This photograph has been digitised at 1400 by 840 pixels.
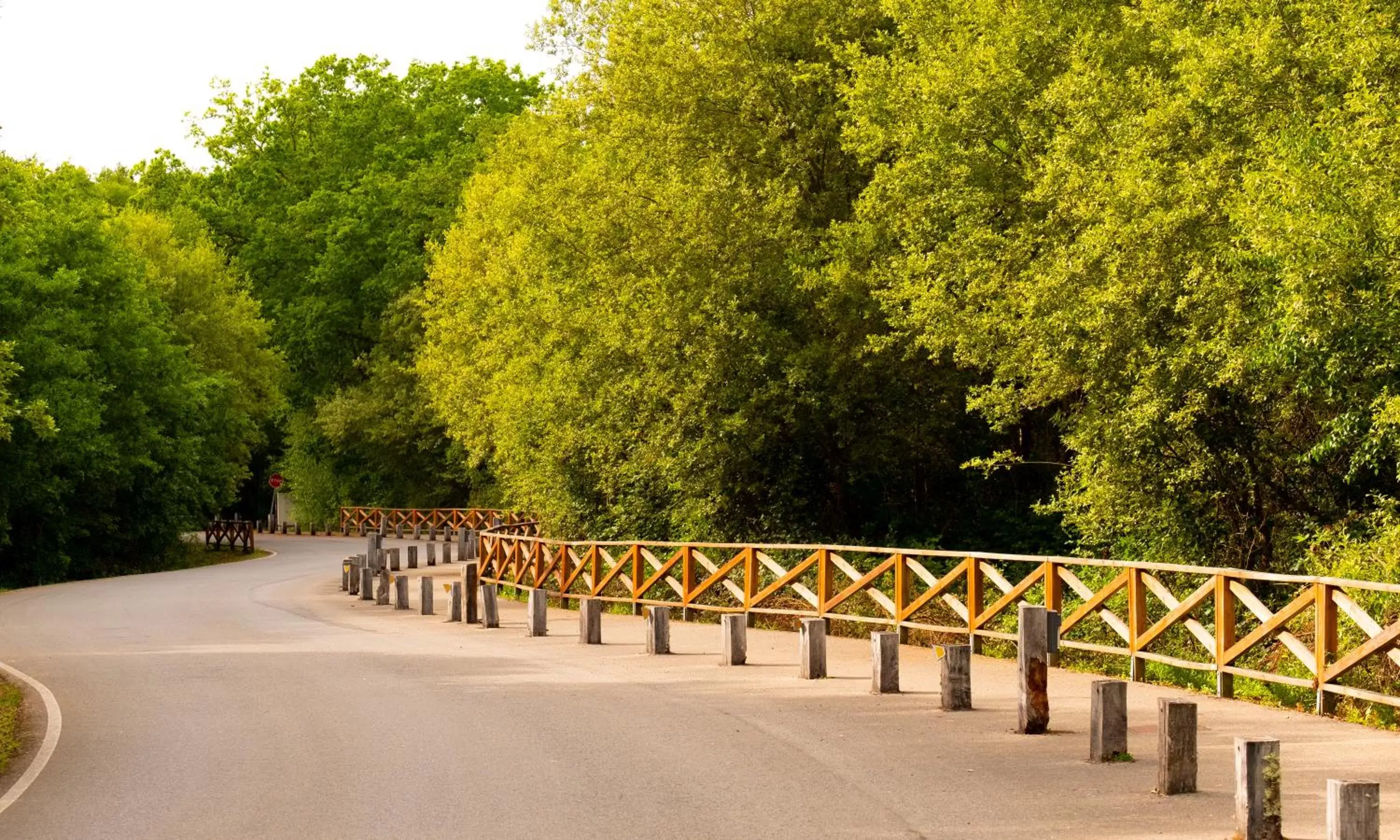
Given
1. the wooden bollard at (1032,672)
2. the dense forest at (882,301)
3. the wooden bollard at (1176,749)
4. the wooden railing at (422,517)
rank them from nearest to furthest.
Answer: the wooden bollard at (1176,749) < the wooden bollard at (1032,672) < the dense forest at (882,301) < the wooden railing at (422,517)

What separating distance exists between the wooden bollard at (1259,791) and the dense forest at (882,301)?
312 inches

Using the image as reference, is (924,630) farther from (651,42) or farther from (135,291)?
(135,291)

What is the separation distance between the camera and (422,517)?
60.6m

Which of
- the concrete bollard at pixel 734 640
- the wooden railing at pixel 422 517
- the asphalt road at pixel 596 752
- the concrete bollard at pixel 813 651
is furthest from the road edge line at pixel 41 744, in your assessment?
the wooden railing at pixel 422 517

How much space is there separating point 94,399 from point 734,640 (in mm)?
31434

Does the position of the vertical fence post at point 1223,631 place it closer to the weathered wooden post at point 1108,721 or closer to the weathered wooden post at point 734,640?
the weathered wooden post at point 1108,721

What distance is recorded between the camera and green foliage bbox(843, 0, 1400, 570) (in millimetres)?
15992

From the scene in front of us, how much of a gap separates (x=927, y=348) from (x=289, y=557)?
2803 centimetres

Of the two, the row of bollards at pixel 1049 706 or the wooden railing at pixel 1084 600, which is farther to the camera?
the wooden railing at pixel 1084 600

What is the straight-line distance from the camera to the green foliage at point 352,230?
60.1m

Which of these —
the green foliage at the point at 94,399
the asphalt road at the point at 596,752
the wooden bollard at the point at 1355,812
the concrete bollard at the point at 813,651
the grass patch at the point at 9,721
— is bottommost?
the grass patch at the point at 9,721

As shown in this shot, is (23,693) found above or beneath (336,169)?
beneath

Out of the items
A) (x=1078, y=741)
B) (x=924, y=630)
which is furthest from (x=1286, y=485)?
(x=1078, y=741)

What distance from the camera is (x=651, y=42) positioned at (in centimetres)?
2944
